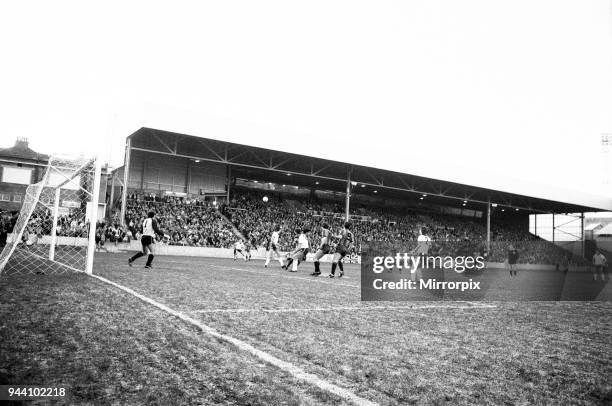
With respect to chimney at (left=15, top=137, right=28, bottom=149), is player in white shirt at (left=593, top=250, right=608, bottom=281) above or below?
below

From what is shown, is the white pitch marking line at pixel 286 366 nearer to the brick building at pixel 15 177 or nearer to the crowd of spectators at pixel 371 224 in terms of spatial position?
the crowd of spectators at pixel 371 224

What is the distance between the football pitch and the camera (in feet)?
8.93

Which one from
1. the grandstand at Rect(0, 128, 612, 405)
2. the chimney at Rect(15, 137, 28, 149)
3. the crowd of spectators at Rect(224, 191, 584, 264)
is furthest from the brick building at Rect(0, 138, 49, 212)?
the grandstand at Rect(0, 128, 612, 405)

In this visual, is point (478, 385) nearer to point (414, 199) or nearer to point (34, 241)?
point (34, 241)

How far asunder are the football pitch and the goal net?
456cm

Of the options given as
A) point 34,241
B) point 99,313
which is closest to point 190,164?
point 34,241

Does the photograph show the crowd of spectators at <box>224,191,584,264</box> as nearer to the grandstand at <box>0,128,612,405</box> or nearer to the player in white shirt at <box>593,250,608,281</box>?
the player in white shirt at <box>593,250,608,281</box>

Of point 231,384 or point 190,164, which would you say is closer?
point 231,384

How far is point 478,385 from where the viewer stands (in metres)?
3.06

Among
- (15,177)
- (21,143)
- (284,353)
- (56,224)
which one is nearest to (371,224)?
(56,224)

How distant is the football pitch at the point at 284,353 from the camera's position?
2.72m

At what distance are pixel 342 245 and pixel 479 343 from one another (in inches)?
366

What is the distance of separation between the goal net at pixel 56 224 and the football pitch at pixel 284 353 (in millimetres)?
4556

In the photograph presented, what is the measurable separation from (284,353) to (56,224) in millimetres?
12828
